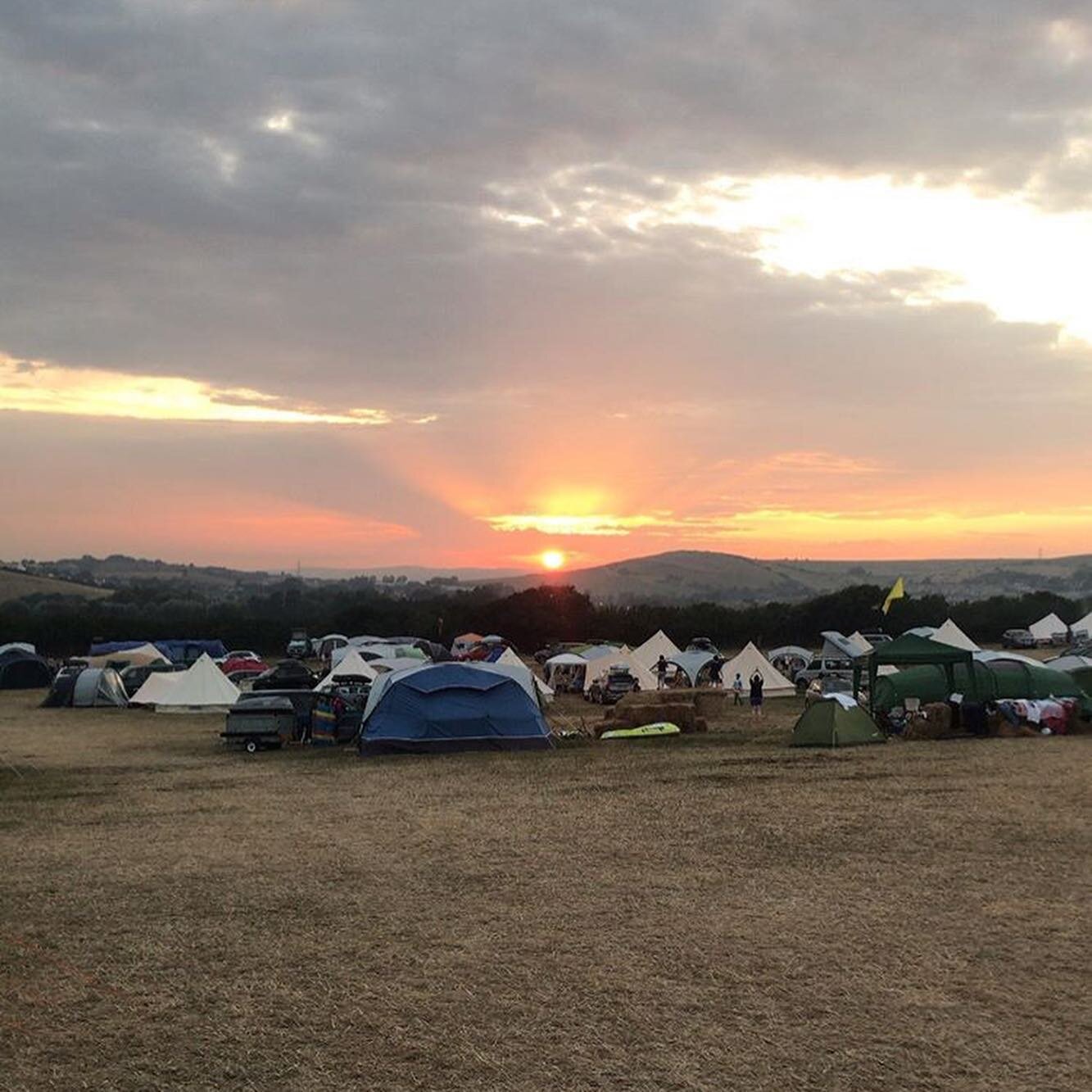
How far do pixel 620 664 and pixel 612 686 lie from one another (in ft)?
7.96

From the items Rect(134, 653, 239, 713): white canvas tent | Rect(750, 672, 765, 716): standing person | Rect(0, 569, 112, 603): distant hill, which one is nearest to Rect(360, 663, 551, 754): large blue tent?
Rect(750, 672, 765, 716): standing person

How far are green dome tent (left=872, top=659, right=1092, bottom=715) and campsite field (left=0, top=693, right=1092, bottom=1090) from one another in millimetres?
8859

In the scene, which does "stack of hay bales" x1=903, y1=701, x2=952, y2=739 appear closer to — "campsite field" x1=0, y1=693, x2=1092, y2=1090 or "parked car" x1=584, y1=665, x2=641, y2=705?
"campsite field" x1=0, y1=693, x2=1092, y2=1090

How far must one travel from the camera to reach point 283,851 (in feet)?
48.8

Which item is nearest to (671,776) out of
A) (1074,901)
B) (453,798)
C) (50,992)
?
(453,798)

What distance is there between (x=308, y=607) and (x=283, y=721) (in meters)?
93.7

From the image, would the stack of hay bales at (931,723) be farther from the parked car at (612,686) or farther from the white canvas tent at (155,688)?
the white canvas tent at (155,688)

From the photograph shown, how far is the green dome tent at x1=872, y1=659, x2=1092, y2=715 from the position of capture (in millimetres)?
29281

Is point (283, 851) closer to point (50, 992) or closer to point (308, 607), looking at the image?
point (50, 992)

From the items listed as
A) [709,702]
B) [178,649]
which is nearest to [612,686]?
[709,702]

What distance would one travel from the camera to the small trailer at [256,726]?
27.2 metres

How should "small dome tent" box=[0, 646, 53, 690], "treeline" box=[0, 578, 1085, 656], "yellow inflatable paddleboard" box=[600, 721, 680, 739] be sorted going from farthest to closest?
1. "treeline" box=[0, 578, 1085, 656]
2. "small dome tent" box=[0, 646, 53, 690]
3. "yellow inflatable paddleboard" box=[600, 721, 680, 739]

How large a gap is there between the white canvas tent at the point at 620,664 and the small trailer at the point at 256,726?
53.1 feet

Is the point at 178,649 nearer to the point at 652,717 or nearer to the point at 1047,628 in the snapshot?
the point at 652,717
